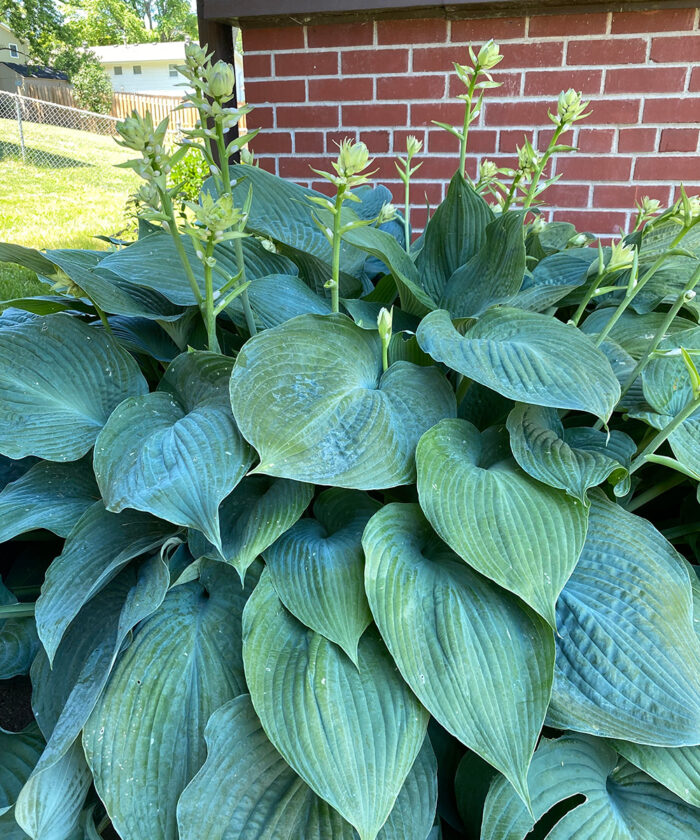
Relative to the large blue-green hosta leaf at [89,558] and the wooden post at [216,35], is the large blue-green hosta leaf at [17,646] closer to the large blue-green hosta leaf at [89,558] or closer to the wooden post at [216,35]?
the large blue-green hosta leaf at [89,558]

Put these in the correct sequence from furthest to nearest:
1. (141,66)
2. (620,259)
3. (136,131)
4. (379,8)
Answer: (141,66)
(379,8)
(620,259)
(136,131)

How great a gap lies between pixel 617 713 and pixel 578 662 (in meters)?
0.06

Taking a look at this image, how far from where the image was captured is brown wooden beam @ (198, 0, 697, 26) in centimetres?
246

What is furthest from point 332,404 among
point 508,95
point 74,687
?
point 508,95

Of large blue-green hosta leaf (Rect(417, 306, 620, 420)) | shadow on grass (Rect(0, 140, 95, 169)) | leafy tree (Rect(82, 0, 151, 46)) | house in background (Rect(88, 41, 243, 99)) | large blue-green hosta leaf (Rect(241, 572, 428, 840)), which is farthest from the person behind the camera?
house in background (Rect(88, 41, 243, 99))

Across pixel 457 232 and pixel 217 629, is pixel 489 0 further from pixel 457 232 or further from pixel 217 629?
pixel 217 629

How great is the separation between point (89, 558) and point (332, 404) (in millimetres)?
369

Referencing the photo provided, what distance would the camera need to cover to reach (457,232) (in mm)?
1188

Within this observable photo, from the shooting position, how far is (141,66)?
1288 inches

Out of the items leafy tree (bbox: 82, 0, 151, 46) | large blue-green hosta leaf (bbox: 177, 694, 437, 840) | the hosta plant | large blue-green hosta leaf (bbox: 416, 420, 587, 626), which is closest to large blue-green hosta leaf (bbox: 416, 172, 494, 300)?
the hosta plant

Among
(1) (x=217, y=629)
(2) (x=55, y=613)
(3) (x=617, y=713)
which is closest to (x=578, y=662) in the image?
(3) (x=617, y=713)

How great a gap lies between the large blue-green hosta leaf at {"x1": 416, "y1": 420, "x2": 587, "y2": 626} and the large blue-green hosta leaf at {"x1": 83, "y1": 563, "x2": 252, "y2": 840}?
0.98 feet

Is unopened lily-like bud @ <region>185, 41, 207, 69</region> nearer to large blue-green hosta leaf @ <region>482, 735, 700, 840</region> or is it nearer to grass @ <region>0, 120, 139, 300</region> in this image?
large blue-green hosta leaf @ <region>482, 735, 700, 840</region>

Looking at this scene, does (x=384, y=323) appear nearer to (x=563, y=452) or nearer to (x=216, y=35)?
(x=563, y=452)
